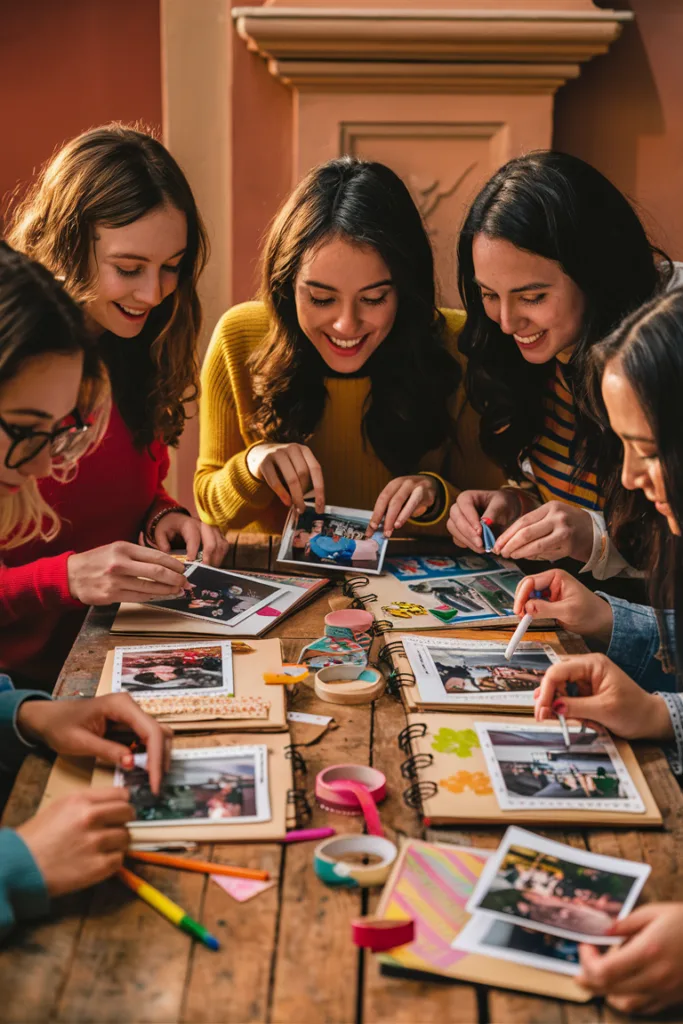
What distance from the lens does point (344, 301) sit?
8.01ft

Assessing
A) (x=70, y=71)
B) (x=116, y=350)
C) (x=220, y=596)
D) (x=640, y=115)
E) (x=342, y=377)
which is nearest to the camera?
(x=220, y=596)

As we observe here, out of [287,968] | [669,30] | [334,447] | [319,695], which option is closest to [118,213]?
[334,447]

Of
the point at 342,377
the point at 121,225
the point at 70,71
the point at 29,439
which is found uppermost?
the point at 70,71

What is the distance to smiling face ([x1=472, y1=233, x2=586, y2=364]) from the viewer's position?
2.23 m

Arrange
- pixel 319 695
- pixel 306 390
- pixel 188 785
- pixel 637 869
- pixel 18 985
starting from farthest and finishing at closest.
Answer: pixel 306 390, pixel 319 695, pixel 188 785, pixel 637 869, pixel 18 985

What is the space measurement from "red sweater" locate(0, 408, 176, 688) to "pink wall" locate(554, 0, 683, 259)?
6.07 ft

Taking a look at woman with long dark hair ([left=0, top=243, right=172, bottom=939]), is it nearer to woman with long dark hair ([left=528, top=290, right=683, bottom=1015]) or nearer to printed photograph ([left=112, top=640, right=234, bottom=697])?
printed photograph ([left=112, top=640, right=234, bottom=697])

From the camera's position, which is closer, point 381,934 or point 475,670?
point 381,934

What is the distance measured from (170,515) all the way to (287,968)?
1.53m

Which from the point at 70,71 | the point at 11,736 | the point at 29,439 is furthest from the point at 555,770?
the point at 70,71

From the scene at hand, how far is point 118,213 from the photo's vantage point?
2256mm

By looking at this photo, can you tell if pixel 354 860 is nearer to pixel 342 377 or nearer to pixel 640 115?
pixel 342 377

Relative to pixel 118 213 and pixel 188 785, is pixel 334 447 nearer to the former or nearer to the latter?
pixel 118 213

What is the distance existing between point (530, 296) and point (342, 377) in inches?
24.3
